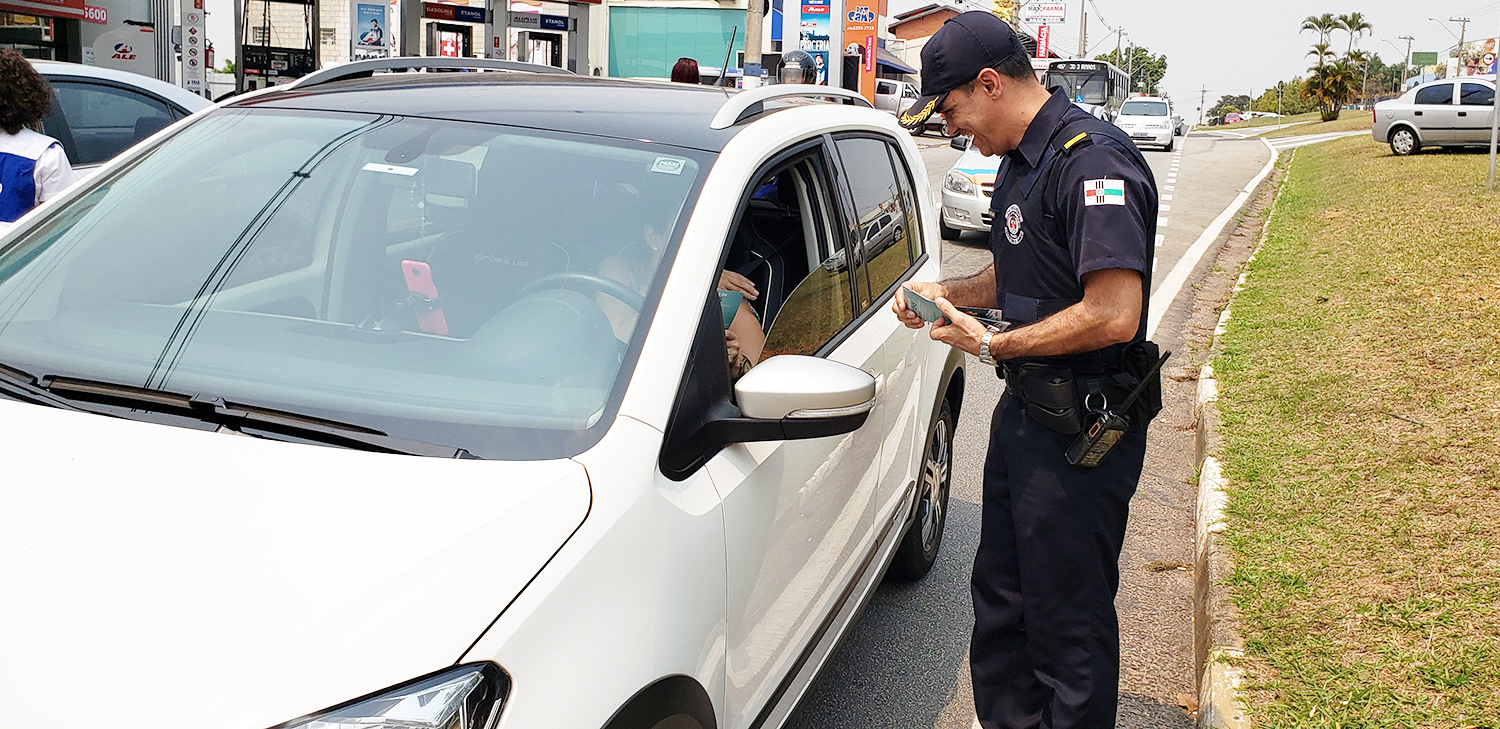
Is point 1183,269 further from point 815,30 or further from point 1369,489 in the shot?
point 815,30

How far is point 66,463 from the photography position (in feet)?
6.28

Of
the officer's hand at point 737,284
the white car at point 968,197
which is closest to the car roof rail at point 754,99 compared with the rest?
the officer's hand at point 737,284

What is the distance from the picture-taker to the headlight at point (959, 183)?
12414 millimetres

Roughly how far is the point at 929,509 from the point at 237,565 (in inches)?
117

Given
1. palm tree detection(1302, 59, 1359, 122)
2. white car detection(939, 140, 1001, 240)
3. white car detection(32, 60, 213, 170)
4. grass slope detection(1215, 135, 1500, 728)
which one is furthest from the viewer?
palm tree detection(1302, 59, 1359, 122)

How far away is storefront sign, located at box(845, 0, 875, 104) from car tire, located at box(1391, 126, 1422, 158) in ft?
41.7

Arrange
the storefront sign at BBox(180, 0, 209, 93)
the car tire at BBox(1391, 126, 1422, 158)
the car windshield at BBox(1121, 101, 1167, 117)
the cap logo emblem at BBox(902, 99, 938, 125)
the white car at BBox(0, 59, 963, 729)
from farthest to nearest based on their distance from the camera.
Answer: the car windshield at BBox(1121, 101, 1167, 117) < the car tire at BBox(1391, 126, 1422, 158) < the storefront sign at BBox(180, 0, 209, 93) < the cap logo emblem at BBox(902, 99, 938, 125) < the white car at BBox(0, 59, 963, 729)

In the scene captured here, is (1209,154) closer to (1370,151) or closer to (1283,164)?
(1283,164)

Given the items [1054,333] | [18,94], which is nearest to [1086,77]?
[18,94]

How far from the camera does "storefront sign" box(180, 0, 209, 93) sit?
15.3m

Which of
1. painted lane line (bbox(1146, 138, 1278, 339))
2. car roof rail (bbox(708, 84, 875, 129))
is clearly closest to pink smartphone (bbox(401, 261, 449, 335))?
car roof rail (bbox(708, 84, 875, 129))

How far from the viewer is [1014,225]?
111 inches

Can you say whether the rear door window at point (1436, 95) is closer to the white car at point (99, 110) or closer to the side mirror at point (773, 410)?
the white car at point (99, 110)

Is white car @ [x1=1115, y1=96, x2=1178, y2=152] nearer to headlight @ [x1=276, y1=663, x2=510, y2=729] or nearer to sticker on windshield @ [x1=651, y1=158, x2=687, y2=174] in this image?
sticker on windshield @ [x1=651, y1=158, x2=687, y2=174]
